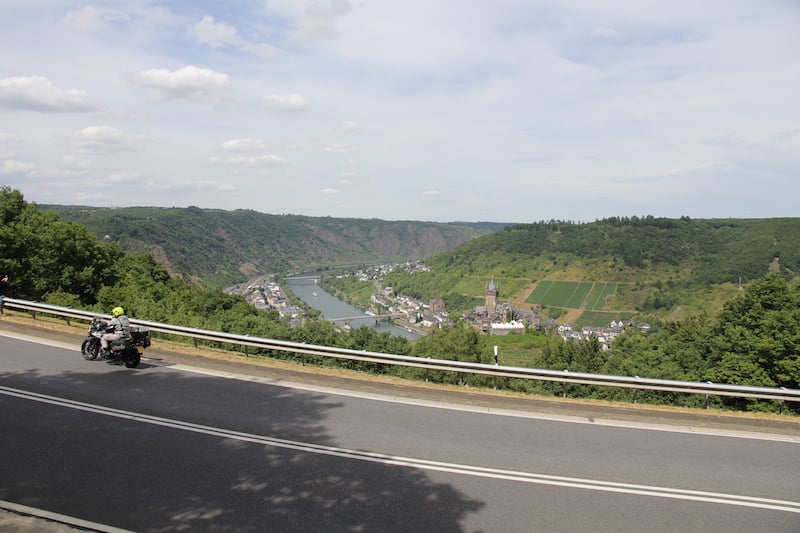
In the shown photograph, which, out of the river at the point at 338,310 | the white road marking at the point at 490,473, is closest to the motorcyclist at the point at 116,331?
the white road marking at the point at 490,473

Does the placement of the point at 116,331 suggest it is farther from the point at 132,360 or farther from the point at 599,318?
the point at 599,318

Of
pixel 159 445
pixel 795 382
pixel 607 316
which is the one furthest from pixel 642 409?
pixel 607 316

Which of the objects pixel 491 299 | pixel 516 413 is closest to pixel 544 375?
Result: pixel 516 413

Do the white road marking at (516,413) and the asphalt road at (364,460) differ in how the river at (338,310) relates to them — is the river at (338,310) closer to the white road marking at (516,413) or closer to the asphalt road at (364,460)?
the white road marking at (516,413)

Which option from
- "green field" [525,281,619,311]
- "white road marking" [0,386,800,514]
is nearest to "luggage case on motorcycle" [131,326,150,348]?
"white road marking" [0,386,800,514]

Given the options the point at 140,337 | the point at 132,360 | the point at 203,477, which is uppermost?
the point at 140,337

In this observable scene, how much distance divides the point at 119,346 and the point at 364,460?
706cm

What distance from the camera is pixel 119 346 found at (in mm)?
11352

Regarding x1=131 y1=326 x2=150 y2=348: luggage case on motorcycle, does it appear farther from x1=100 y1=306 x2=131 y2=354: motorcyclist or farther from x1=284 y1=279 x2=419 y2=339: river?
x1=284 y1=279 x2=419 y2=339: river

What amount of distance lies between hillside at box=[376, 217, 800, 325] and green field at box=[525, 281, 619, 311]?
0.83 ft

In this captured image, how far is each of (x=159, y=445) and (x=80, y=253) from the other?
3509 centimetres

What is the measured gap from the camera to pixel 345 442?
7680mm

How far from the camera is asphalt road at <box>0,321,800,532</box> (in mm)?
5648

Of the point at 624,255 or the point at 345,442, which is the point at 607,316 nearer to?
the point at 624,255
